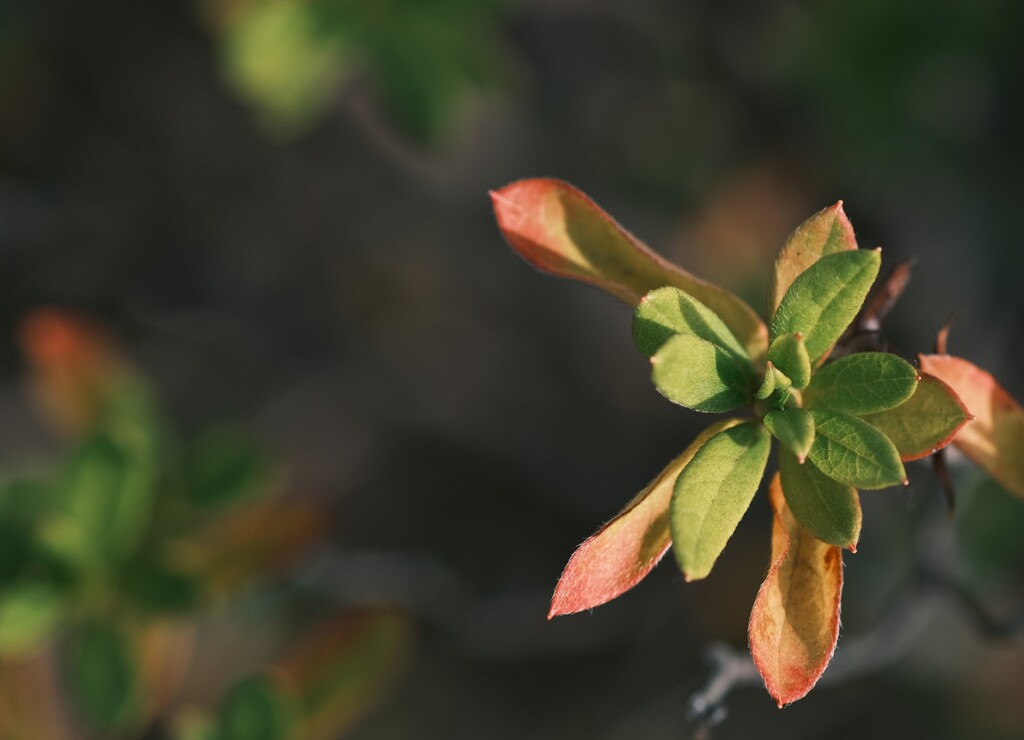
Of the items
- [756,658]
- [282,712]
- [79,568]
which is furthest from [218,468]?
[756,658]

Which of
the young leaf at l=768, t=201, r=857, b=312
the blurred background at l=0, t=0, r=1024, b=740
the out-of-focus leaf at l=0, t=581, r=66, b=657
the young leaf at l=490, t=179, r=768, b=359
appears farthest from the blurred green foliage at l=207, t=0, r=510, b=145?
the young leaf at l=768, t=201, r=857, b=312

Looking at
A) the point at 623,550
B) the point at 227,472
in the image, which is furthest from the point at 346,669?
the point at 623,550

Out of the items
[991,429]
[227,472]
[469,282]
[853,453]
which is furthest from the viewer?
[469,282]

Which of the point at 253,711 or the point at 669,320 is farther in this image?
the point at 253,711

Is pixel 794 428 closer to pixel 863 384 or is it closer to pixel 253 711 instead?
pixel 863 384

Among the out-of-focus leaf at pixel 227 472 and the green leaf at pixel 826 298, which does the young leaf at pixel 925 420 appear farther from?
the out-of-focus leaf at pixel 227 472

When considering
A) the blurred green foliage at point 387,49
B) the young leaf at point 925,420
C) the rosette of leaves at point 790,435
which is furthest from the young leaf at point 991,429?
the blurred green foliage at point 387,49

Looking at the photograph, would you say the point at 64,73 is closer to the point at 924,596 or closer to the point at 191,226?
the point at 191,226

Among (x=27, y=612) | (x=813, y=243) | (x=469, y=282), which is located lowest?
(x=469, y=282)
